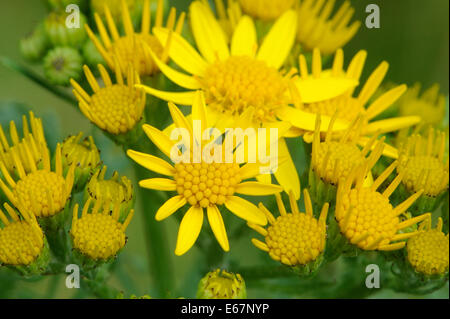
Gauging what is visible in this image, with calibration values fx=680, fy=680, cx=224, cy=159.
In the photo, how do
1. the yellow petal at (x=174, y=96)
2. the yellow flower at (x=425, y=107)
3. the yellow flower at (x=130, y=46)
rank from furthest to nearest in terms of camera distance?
the yellow flower at (x=425, y=107)
the yellow flower at (x=130, y=46)
the yellow petal at (x=174, y=96)

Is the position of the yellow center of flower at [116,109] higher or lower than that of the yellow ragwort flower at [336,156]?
higher

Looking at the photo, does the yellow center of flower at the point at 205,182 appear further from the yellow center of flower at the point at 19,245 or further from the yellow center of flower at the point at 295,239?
the yellow center of flower at the point at 19,245

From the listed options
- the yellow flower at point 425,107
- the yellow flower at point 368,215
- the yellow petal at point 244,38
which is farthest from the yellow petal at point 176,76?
the yellow flower at point 425,107

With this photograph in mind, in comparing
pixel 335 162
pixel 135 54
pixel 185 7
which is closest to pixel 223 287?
Result: pixel 335 162

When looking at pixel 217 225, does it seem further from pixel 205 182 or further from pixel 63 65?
pixel 63 65
